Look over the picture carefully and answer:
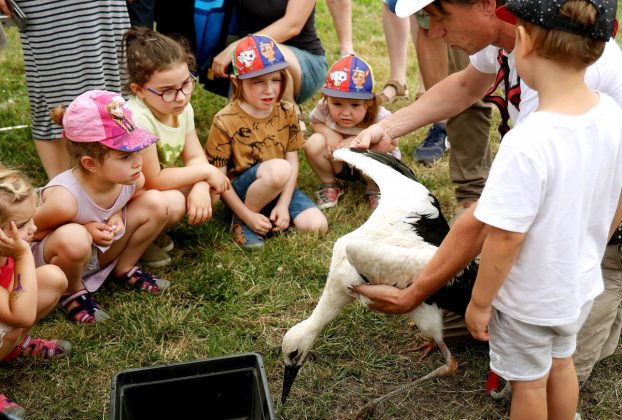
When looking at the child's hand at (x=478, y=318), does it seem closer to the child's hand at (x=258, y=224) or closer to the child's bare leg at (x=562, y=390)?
the child's bare leg at (x=562, y=390)

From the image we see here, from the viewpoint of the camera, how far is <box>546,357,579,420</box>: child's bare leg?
2.47m

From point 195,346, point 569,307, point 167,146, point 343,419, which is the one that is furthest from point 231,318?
point 569,307

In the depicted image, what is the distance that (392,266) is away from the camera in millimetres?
2814

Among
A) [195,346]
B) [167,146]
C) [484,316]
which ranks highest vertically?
[484,316]

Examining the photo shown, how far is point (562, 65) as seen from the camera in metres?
2.01

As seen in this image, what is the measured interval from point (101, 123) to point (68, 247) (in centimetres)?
62

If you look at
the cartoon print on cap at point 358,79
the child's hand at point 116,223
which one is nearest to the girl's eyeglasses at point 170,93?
the child's hand at point 116,223

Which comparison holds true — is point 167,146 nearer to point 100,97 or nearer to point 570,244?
point 100,97

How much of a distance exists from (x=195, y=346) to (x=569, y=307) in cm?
185

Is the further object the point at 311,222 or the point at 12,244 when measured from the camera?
the point at 311,222

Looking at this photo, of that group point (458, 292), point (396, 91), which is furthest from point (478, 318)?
point (396, 91)

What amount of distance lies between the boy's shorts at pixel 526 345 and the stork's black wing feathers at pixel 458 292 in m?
0.48

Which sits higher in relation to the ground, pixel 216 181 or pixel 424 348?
pixel 216 181

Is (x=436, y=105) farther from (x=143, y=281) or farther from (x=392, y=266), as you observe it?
(x=143, y=281)
